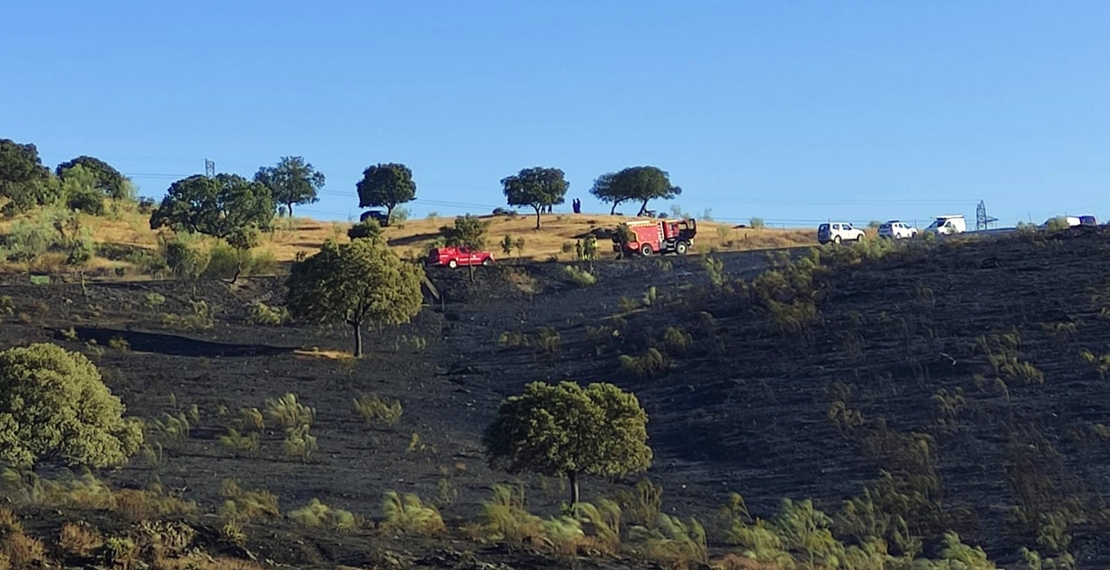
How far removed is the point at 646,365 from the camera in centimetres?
4419

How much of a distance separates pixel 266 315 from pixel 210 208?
972 inches

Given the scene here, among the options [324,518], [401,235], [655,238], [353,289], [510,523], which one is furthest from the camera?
[401,235]

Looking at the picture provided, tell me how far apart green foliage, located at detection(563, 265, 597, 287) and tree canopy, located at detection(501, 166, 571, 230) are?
29914mm

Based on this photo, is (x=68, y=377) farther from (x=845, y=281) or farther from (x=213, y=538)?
(x=845, y=281)

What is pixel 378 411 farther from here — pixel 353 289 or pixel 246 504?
pixel 246 504

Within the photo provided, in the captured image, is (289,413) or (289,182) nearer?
(289,413)

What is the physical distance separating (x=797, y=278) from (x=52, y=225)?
39774 mm

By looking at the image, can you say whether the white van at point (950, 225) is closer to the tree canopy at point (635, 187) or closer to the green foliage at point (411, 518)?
the tree canopy at point (635, 187)

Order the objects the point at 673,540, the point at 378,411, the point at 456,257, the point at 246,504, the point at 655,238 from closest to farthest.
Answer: the point at 673,540 → the point at 246,504 → the point at 378,411 → the point at 456,257 → the point at 655,238

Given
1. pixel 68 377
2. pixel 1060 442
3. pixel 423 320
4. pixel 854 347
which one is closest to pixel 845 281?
pixel 854 347

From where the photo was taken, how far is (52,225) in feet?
236

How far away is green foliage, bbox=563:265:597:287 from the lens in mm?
60531

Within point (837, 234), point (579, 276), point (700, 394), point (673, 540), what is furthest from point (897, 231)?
point (673, 540)

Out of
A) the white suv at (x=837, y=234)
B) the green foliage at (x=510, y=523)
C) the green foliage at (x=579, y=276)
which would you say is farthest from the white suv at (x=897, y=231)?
the green foliage at (x=510, y=523)
